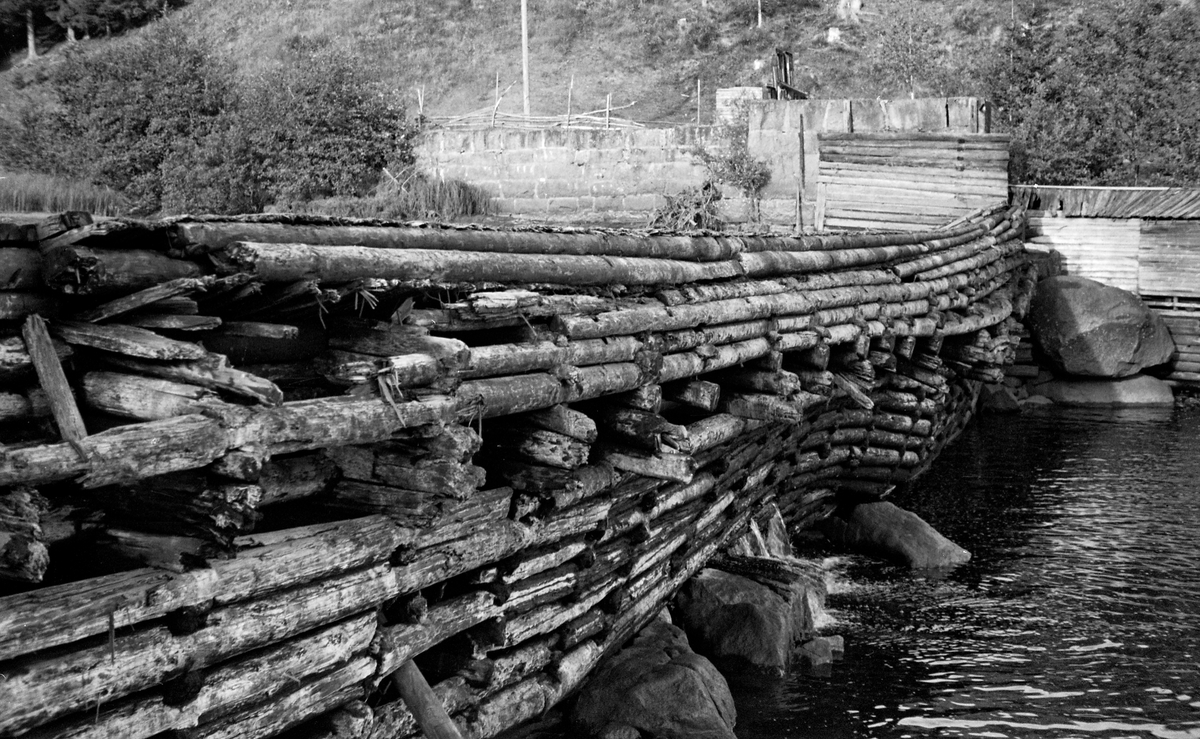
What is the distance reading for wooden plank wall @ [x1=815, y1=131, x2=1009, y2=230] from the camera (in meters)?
18.8

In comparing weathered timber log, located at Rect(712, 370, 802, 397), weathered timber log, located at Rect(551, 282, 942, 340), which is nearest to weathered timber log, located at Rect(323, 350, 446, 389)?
weathered timber log, located at Rect(551, 282, 942, 340)

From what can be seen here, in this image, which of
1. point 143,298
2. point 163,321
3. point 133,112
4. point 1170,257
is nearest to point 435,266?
point 163,321

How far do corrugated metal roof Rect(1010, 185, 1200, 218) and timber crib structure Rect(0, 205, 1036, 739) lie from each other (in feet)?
46.1

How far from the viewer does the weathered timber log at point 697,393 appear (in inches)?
313

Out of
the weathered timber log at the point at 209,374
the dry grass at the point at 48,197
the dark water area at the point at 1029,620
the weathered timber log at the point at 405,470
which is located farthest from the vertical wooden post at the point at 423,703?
the dry grass at the point at 48,197

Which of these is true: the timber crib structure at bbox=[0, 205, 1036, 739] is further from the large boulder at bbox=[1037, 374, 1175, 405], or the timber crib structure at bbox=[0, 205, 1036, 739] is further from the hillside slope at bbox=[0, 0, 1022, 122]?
the hillside slope at bbox=[0, 0, 1022, 122]

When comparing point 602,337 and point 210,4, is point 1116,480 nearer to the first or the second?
point 602,337

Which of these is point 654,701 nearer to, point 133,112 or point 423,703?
point 423,703

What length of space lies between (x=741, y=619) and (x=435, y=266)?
488 cm

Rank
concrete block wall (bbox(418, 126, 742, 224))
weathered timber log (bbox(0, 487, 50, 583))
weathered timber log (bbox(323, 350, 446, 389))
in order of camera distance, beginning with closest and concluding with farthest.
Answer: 1. weathered timber log (bbox(0, 487, 50, 583))
2. weathered timber log (bbox(323, 350, 446, 389))
3. concrete block wall (bbox(418, 126, 742, 224))

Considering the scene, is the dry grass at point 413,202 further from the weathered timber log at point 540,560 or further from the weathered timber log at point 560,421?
the weathered timber log at point 540,560

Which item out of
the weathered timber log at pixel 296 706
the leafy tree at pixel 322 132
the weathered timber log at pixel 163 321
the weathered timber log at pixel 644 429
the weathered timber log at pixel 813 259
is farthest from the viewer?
the leafy tree at pixel 322 132

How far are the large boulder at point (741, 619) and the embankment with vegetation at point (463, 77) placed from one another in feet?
19.5

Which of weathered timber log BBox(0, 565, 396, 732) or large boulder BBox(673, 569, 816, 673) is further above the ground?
weathered timber log BBox(0, 565, 396, 732)
